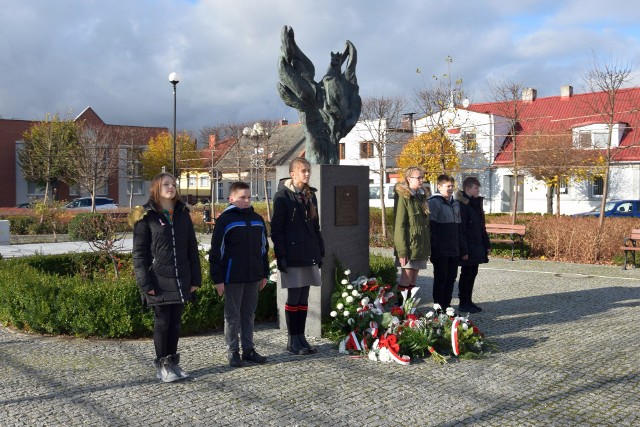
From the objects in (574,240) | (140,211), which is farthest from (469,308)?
(574,240)

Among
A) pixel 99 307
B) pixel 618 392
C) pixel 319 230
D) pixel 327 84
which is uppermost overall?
pixel 327 84

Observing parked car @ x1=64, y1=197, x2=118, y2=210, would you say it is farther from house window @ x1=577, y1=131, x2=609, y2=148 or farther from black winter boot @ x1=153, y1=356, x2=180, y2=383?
black winter boot @ x1=153, y1=356, x2=180, y2=383

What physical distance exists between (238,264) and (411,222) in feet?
7.53

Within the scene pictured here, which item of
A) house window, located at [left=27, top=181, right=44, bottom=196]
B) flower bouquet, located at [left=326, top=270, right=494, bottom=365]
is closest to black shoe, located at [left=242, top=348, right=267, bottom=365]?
flower bouquet, located at [left=326, top=270, right=494, bottom=365]

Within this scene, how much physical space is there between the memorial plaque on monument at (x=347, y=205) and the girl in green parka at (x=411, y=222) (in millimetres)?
460

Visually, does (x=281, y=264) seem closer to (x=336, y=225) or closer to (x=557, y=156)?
(x=336, y=225)

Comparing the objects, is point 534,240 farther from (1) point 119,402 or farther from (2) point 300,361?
(1) point 119,402

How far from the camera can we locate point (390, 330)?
615 cm

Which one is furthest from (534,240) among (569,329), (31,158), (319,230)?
(31,158)

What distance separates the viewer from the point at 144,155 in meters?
47.1

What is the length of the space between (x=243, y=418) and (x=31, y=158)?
42.0 metres

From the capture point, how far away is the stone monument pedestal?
22.5 ft

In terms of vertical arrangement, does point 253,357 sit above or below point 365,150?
below

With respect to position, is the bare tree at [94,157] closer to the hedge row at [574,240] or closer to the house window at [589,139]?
the house window at [589,139]
